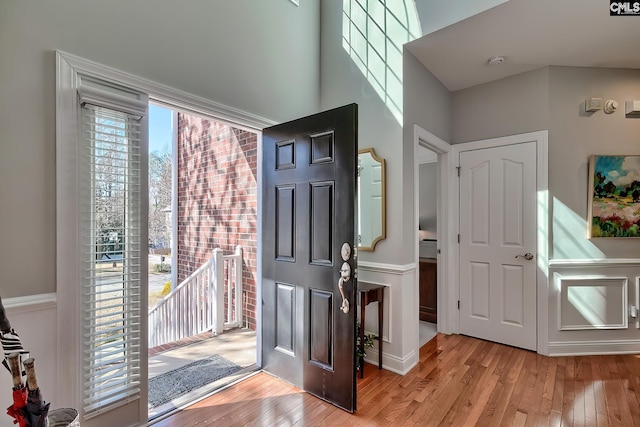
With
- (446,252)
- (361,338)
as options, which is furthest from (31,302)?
(446,252)

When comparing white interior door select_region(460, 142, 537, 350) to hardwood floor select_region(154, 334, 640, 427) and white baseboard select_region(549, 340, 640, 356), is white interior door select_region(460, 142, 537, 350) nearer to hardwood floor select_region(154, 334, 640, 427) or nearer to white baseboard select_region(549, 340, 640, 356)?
white baseboard select_region(549, 340, 640, 356)

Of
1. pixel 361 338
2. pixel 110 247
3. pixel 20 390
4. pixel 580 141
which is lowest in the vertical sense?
pixel 361 338

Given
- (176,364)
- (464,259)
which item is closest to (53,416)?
(176,364)

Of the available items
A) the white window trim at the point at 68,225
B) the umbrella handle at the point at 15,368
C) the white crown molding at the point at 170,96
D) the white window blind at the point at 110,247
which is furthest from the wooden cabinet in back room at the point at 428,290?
the umbrella handle at the point at 15,368

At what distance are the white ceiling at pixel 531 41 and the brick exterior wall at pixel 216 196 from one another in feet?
7.16

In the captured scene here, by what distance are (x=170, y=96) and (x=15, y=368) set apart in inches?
63.6

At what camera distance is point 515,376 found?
268cm

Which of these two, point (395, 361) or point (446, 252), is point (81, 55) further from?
point (446, 252)

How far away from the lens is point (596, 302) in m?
3.12

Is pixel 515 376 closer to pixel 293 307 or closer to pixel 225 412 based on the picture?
pixel 293 307

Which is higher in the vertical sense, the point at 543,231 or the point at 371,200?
the point at 371,200

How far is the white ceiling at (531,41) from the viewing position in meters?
2.34

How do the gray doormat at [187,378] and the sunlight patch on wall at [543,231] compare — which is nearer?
the gray doormat at [187,378]

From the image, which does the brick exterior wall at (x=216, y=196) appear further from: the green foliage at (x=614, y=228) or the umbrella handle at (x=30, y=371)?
the green foliage at (x=614, y=228)
